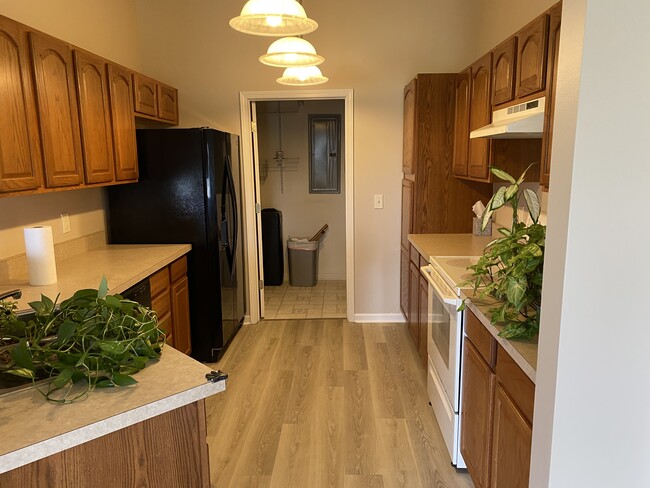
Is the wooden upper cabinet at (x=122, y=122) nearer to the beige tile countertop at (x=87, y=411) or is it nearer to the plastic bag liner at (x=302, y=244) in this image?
the beige tile countertop at (x=87, y=411)

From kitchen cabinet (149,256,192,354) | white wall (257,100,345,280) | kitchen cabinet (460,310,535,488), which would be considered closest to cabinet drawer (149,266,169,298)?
kitchen cabinet (149,256,192,354)

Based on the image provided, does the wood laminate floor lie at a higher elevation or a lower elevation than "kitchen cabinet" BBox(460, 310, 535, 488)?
lower

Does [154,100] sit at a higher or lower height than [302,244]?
higher

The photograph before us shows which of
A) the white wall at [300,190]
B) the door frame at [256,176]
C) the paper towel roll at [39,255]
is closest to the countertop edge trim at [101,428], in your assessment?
the paper towel roll at [39,255]

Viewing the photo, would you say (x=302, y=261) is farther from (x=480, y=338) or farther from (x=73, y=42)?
(x=480, y=338)

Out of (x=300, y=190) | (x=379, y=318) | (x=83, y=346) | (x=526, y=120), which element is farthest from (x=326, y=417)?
(x=300, y=190)

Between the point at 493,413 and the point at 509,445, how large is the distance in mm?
174

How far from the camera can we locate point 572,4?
3.30 feet

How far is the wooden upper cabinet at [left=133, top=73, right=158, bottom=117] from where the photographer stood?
316 centimetres

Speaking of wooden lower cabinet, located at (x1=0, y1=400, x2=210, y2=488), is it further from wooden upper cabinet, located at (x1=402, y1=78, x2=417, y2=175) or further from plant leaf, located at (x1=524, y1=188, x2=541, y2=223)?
wooden upper cabinet, located at (x1=402, y1=78, x2=417, y2=175)

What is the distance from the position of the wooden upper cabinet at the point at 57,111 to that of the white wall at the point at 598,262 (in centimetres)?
219

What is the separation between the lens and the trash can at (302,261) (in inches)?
217

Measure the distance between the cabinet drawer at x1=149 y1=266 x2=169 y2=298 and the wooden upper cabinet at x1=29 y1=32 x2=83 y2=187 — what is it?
0.67 meters

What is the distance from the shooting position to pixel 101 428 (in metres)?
1.10
